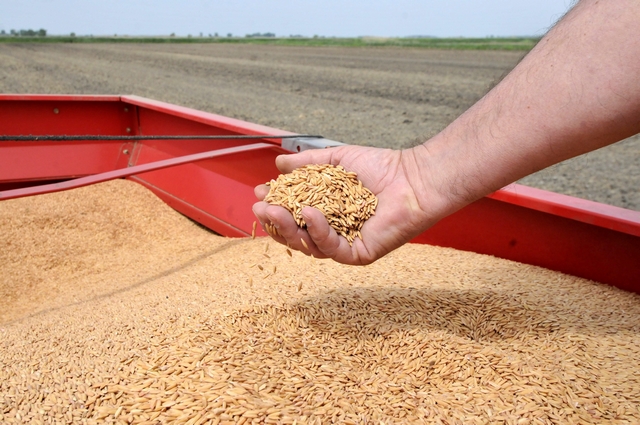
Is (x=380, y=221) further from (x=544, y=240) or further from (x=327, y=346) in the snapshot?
(x=544, y=240)

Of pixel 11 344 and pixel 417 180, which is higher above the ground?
pixel 417 180

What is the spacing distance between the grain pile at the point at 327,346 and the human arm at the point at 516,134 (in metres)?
0.37

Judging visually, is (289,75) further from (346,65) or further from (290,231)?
(290,231)

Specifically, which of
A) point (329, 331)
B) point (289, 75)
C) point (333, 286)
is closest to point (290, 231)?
point (329, 331)

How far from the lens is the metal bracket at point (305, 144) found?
122 inches

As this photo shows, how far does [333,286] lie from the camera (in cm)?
243

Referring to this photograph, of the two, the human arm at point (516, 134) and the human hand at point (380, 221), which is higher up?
the human arm at point (516, 134)

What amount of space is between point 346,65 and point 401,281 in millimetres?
19139

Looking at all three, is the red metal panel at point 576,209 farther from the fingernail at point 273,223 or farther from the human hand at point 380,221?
the fingernail at point 273,223

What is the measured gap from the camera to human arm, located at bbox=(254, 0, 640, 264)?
4.80 feet

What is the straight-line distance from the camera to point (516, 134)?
167cm

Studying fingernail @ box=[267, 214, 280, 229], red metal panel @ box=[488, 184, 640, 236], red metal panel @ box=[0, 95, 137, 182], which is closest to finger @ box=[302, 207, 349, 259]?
fingernail @ box=[267, 214, 280, 229]

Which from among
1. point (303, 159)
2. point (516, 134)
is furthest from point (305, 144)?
point (516, 134)

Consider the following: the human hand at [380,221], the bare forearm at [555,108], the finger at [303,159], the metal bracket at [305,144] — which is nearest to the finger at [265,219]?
the human hand at [380,221]
